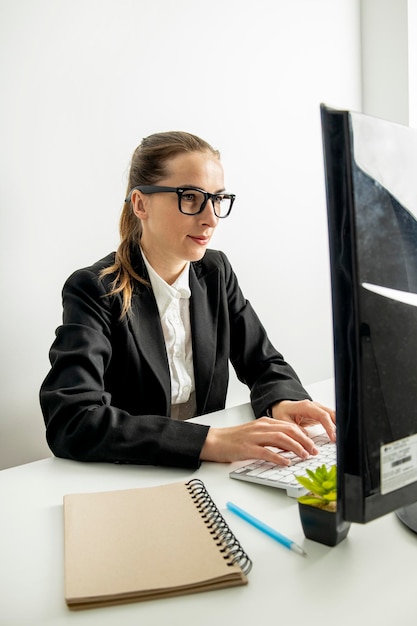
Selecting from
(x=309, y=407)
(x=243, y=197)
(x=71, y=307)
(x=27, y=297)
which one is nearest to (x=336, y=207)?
(x=309, y=407)

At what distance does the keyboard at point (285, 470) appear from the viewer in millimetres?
881

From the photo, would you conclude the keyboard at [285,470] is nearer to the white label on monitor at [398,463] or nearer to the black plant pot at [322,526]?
the black plant pot at [322,526]

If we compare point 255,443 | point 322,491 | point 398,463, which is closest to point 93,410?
point 255,443

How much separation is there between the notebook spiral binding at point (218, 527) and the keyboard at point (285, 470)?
0.28 ft

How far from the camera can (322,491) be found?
2.38 ft

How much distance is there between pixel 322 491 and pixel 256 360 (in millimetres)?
890

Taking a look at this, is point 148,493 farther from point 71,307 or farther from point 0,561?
point 71,307

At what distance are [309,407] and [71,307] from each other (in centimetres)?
59

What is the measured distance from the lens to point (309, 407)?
1.19 metres

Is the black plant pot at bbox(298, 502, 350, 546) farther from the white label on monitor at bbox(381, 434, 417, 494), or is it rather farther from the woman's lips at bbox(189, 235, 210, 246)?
the woman's lips at bbox(189, 235, 210, 246)

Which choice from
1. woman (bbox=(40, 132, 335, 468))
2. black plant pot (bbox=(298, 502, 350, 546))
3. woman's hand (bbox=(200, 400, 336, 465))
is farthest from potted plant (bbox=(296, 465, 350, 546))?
woman (bbox=(40, 132, 335, 468))

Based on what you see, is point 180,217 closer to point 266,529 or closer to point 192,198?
point 192,198

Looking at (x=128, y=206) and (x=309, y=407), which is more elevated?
(x=128, y=206)

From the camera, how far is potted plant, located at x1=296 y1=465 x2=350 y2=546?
0.71m
